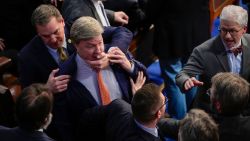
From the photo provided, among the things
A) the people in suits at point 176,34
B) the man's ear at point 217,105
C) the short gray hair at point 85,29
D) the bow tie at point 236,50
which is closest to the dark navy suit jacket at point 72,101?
the short gray hair at point 85,29

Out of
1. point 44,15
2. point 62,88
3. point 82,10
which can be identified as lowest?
point 62,88

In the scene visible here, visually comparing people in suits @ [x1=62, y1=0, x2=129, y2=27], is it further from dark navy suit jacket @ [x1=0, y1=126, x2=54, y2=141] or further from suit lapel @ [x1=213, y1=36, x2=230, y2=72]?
dark navy suit jacket @ [x1=0, y1=126, x2=54, y2=141]

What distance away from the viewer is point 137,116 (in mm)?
2625

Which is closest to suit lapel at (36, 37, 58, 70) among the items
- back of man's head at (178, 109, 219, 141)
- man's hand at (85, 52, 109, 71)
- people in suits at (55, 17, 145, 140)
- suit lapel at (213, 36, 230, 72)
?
people in suits at (55, 17, 145, 140)

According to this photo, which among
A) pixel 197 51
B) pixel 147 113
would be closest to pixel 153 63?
pixel 197 51

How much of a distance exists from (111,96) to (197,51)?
77 centimetres

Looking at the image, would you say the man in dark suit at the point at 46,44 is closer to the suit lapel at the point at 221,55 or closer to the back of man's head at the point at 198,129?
the suit lapel at the point at 221,55

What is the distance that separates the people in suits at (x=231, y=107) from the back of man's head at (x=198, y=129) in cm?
21

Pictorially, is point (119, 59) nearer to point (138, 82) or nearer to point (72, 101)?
point (138, 82)

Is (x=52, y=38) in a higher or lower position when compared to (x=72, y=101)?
higher

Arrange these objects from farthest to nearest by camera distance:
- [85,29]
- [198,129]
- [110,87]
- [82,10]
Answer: [82,10], [110,87], [85,29], [198,129]

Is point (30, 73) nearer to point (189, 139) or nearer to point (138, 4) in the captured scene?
point (189, 139)

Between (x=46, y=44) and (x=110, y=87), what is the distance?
632mm

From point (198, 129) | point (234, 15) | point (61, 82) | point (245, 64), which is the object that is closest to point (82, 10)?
point (61, 82)
